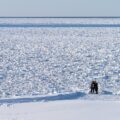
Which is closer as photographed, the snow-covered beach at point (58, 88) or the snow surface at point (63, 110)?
the snow surface at point (63, 110)

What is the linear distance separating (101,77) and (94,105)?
5591 millimetres

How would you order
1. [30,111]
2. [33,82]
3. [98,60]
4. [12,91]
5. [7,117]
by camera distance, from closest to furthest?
[7,117], [30,111], [12,91], [33,82], [98,60]

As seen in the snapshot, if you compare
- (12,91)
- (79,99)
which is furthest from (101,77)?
(79,99)

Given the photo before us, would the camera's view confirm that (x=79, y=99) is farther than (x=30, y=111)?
Yes

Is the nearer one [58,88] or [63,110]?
[63,110]

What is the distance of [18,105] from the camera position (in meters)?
8.84

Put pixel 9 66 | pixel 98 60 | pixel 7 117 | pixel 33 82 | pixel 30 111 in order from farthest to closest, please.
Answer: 1. pixel 98 60
2. pixel 9 66
3. pixel 33 82
4. pixel 30 111
5. pixel 7 117

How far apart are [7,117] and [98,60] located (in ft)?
40.0

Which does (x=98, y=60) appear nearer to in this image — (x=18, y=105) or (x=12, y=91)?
(x=12, y=91)

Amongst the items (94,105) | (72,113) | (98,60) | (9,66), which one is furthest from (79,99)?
(98,60)

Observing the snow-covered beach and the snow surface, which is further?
the snow-covered beach

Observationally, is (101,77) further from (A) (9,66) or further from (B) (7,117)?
(B) (7,117)

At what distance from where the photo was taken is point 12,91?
11.8 meters

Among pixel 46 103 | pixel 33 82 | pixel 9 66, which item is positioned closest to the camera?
pixel 46 103
